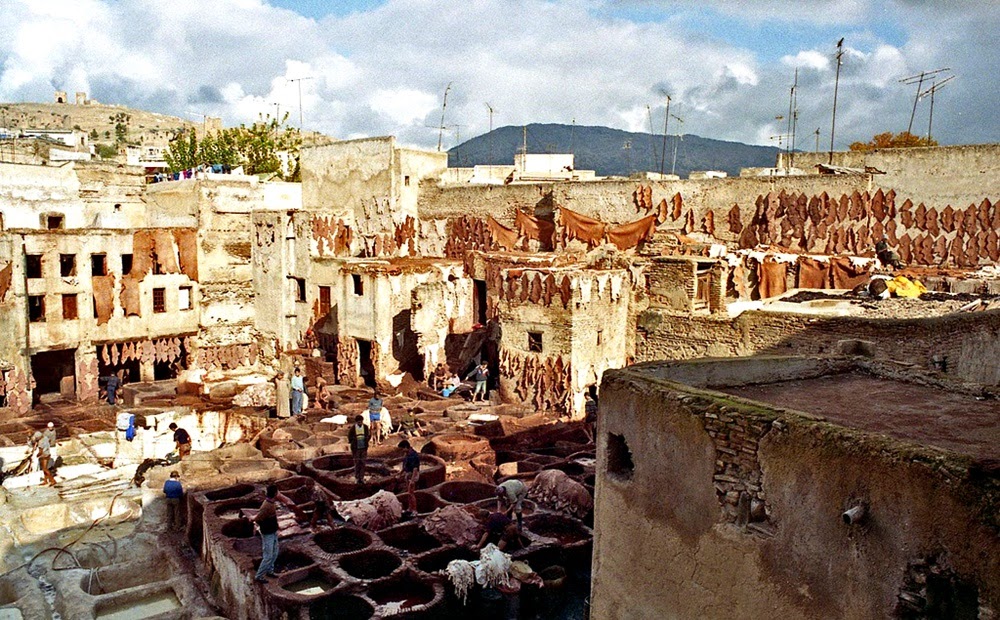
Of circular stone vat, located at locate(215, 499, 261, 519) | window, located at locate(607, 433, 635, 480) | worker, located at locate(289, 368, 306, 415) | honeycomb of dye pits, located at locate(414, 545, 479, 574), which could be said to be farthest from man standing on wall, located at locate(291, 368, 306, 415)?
window, located at locate(607, 433, 635, 480)

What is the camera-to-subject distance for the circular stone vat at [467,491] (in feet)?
54.9

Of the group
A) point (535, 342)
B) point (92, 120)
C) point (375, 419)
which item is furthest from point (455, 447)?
point (92, 120)

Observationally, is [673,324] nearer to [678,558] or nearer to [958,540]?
[678,558]

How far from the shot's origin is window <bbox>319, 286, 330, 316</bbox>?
1193 inches

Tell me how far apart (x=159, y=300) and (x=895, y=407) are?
93.8 ft

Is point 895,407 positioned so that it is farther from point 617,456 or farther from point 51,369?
point 51,369

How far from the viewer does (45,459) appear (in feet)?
63.5

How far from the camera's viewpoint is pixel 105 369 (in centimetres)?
3108

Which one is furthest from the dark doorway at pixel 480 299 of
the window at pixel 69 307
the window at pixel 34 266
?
the window at pixel 34 266

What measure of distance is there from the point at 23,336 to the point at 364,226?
49.0 ft

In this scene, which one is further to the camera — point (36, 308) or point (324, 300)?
point (324, 300)

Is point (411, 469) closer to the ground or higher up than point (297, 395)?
higher up

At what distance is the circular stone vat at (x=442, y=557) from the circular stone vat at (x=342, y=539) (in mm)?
1226

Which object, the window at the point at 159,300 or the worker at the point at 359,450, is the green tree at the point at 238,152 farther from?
the worker at the point at 359,450
